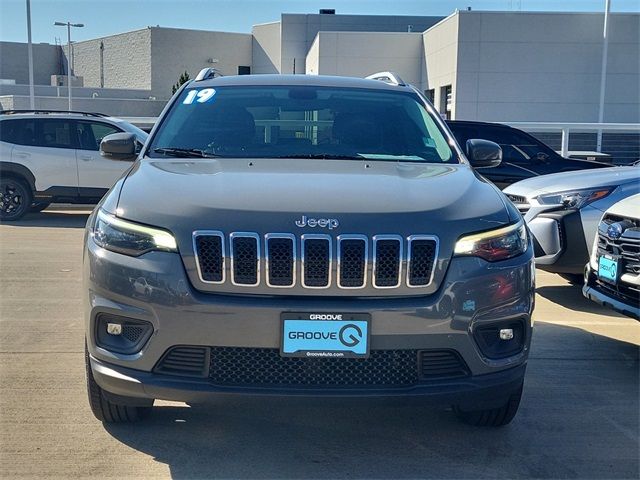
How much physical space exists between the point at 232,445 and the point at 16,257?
5.93m

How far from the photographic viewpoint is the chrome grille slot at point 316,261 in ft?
10.2

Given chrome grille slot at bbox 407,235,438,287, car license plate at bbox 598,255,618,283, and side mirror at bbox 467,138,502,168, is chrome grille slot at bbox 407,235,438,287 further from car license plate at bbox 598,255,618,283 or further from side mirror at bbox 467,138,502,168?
car license plate at bbox 598,255,618,283

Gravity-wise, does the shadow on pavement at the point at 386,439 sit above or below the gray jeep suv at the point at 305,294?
below

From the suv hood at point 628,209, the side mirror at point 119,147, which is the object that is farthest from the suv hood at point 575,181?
the side mirror at point 119,147

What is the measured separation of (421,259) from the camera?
3.16 metres

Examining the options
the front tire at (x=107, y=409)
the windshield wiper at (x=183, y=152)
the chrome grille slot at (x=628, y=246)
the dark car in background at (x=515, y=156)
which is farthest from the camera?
the dark car in background at (x=515, y=156)

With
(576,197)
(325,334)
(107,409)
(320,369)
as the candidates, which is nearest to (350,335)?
(325,334)

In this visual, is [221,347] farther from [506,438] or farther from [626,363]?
[626,363]

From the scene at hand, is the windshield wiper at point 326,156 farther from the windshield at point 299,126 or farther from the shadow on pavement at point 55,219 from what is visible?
the shadow on pavement at point 55,219

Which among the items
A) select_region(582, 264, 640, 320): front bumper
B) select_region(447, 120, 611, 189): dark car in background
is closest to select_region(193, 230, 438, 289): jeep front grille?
select_region(582, 264, 640, 320): front bumper

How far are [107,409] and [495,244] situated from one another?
6.60 feet

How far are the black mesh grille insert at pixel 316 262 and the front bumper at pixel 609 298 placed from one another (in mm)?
2313

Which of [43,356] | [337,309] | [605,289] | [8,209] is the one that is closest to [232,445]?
[337,309]

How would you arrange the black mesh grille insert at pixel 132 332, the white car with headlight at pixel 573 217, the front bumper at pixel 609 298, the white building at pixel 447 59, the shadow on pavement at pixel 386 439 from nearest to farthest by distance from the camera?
the black mesh grille insert at pixel 132 332, the shadow on pavement at pixel 386 439, the front bumper at pixel 609 298, the white car with headlight at pixel 573 217, the white building at pixel 447 59
